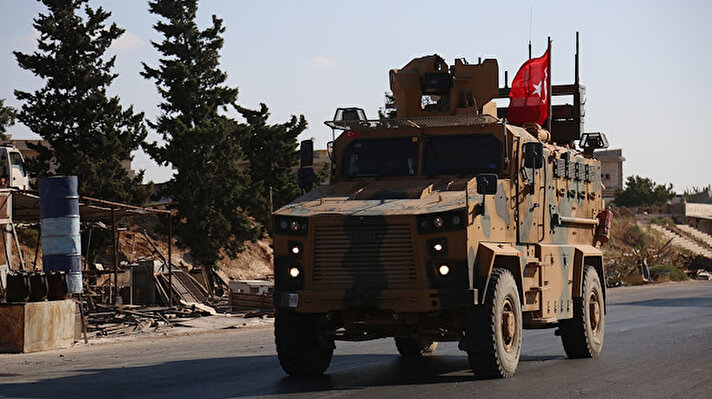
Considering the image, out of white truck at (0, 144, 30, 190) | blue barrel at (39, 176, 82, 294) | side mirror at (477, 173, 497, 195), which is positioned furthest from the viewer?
white truck at (0, 144, 30, 190)

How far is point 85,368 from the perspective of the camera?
14367 mm

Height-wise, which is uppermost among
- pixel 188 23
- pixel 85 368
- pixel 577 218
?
pixel 188 23

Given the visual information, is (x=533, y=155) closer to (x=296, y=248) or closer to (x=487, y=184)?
(x=487, y=184)

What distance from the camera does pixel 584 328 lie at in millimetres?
14922

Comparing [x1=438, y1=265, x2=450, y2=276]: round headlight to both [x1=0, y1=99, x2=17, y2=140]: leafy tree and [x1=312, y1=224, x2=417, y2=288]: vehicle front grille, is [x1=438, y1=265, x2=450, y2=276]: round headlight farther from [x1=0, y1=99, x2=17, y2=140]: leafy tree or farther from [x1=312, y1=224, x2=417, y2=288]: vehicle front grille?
[x1=0, y1=99, x2=17, y2=140]: leafy tree

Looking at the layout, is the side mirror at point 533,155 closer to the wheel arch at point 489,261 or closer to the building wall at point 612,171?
the wheel arch at point 489,261

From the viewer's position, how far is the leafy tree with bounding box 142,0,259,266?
3656cm

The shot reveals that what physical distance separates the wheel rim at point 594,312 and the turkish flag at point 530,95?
2.73m

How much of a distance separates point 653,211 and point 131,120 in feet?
183

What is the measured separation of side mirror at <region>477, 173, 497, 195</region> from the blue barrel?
11.5m

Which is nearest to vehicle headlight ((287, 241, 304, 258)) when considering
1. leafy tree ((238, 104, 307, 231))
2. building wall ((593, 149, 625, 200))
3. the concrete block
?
the concrete block

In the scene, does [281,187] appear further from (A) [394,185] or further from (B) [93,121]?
(A) [394,185]

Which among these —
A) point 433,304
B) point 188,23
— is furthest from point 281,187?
point 433,304

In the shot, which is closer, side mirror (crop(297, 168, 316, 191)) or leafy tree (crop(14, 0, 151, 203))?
side mirror (crop(297, 168, 316, 191))
